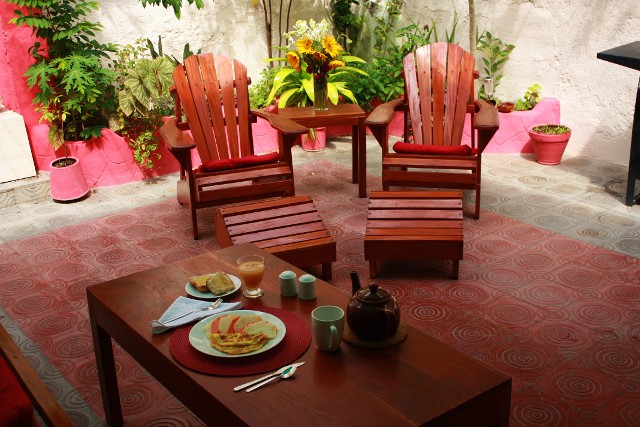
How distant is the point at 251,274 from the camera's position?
2.27 m

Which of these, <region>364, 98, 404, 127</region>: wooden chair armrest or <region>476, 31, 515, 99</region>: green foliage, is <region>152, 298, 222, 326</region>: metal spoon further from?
<region>476, 31, 515, 99</region>: green foliage

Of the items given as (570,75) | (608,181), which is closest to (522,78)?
(570,75)

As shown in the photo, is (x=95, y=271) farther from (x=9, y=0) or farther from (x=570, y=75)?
(x=570, y=75)

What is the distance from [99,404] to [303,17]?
4987 millimetres

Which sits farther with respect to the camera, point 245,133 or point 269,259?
point 245,133

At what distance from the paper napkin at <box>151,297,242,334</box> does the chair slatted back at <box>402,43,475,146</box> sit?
280cm

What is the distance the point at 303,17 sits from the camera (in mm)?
6746

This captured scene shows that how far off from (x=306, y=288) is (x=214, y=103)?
257cm

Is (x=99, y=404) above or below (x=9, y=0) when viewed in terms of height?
below

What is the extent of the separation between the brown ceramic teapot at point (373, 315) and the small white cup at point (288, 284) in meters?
0.34

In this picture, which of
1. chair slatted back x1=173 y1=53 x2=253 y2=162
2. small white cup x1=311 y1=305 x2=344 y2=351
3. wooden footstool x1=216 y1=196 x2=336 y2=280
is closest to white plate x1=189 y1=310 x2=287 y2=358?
small white cup x1=311 y1=305 x2=344 y2=351

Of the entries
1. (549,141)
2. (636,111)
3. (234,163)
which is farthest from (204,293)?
(549,141)

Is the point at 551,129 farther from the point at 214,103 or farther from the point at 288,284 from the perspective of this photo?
the point at 288,284

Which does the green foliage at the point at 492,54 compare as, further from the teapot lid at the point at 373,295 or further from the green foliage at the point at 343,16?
the teapot lid at the point at 373,295
